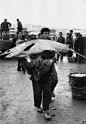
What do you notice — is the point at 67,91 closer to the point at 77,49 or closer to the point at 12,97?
the point at 12,97

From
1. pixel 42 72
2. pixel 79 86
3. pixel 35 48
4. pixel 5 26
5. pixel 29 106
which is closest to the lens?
pixel 35 48

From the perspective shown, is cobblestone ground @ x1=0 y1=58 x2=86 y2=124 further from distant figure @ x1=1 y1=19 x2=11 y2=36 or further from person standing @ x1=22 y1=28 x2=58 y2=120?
distant figure @ x1=1 y1=19 x2=11 y2=36

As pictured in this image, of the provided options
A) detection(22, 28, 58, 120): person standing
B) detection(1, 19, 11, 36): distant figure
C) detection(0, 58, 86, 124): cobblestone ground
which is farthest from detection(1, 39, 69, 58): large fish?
detection(1, 19, 11, 36): distant figure

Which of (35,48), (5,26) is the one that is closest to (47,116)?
(35,48)

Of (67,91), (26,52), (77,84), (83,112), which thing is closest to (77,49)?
(67,91)

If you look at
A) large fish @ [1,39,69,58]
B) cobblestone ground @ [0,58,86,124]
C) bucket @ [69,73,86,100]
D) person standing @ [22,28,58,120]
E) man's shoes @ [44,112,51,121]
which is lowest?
cobblestone ground @ [0,58,86,124]

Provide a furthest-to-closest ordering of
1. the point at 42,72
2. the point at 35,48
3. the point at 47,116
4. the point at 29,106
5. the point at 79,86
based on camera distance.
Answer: the point at 79,86 → the point at 29,106 → the point at 47,116 → the point at 42,72 → the point at 35,48

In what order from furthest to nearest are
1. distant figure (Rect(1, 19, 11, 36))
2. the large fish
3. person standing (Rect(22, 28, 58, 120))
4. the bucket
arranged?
1. distant figure (Rect(1, 19, 11, 36))
2. the bucket
3. person standing (Rect(22, 28, 58, 120))
4. the large fish

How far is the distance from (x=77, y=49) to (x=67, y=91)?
7.29 m

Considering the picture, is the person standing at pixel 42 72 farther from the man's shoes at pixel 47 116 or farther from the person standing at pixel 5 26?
the person standing at pixel 5 26

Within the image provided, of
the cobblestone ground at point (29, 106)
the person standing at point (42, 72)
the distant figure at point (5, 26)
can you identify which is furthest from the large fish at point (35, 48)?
the distant figure at point (5, 26)

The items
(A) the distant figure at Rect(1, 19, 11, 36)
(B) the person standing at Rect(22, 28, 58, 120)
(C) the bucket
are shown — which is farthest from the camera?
(A) the distant figure at Rect(1, 19, 11, 36)

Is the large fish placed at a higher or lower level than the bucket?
higher

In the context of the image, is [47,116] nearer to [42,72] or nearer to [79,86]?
[42,72]
